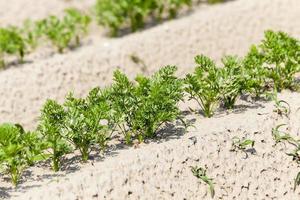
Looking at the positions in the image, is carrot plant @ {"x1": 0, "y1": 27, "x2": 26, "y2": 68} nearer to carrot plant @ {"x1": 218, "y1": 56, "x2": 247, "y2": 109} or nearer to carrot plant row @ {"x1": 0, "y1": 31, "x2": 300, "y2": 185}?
carrot plant row @ {"x1": 0, "y1": 31, "x2": 300, "y2": 185}

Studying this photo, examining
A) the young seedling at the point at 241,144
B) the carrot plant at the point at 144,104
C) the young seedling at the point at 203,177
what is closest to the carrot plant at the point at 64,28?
the carrot plant at the point at 144,104

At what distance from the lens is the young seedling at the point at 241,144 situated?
5.73 metres

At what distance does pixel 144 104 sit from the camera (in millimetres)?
5711

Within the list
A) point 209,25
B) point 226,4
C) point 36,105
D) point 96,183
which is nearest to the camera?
point 96,183

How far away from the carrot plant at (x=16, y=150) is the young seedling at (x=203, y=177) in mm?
1374

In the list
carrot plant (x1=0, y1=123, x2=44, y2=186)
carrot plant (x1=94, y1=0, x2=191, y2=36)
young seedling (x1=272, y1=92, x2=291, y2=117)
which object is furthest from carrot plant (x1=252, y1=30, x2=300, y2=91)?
carrot plant (x1=94, y1=0, x2=191, y2=36)

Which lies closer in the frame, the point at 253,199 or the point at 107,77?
the point at 253,199

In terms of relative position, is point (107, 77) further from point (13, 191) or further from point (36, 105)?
point (13, 191)

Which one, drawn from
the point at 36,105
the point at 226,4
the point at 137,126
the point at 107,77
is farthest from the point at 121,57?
the point at 137,126

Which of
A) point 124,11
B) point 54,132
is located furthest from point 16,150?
point 124,11

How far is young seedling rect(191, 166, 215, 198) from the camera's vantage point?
5473mm

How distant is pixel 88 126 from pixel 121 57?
3666 mm

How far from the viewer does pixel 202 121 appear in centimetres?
616

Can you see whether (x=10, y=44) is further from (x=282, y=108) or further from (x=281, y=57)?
(x=282, y=108)
